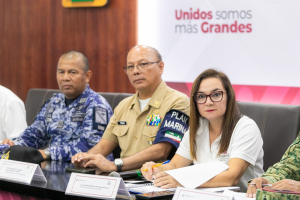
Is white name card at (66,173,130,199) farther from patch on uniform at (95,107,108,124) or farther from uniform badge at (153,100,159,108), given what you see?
patch on uniform at (95,107,108,124)

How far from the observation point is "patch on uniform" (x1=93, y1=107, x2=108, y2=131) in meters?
3.12

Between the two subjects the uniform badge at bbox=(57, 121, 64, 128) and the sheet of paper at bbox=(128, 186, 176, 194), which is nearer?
the sheet of paper at bbox=(128, 186, 176, 194)

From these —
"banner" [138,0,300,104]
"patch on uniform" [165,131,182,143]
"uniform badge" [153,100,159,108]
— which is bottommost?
"patch on uniform" [165,131,182,143]

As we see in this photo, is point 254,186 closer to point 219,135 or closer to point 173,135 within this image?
point 219,135

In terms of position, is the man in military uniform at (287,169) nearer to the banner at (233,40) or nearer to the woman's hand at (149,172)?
the woman's hand at (149,172)

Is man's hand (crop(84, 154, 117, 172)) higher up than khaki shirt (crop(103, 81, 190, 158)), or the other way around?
khaki shirt (crop(103, 81, 190, 158))

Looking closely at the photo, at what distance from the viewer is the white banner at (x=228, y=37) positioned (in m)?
3.46

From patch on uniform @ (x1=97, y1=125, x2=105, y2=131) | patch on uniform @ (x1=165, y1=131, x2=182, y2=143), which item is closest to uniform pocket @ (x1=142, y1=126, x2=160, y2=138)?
patch on uniform @ (x1=165, y1=131, x2=182, y2=143)

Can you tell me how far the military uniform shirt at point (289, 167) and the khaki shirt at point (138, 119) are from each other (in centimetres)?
82

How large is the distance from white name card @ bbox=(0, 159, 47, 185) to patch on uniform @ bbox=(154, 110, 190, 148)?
0.83m

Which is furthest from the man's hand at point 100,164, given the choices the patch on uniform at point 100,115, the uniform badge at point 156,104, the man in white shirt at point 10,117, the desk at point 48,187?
the man in white shirt at point 10,117

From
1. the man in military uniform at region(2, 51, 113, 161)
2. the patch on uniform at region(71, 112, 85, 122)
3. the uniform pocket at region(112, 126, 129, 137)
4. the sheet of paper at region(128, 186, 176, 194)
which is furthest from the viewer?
the patch on uniform at region(71, 112, 85, 122)

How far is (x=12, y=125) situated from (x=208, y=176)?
2061mm

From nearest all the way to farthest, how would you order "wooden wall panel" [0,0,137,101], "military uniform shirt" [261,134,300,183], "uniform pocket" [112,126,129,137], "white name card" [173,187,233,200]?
1. "white name card" [173,187,233,200]
2. "military uniform shirt" [261,134,300,183]
3. "uniform pocket" [112,126,129,137]
4. "wooden wall panel" [0,0,137,101]
